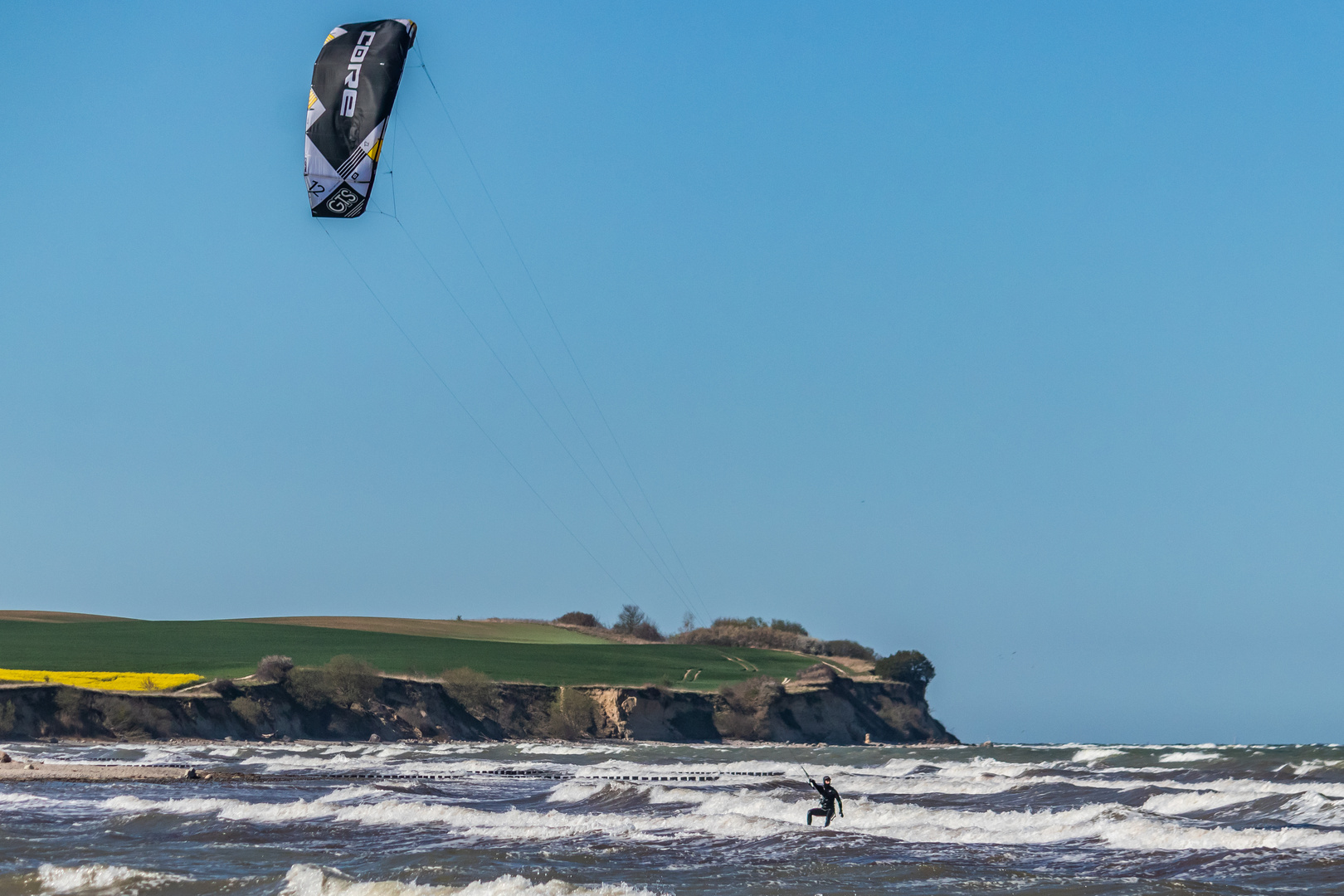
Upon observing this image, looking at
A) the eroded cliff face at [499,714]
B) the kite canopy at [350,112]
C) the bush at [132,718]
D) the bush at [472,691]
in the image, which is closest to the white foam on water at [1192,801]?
the kite canopy at [350,112]

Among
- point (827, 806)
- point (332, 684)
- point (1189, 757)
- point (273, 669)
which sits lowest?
point (827, 806)

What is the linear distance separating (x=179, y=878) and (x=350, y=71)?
1423cm

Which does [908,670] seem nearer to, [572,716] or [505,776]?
[572,716]

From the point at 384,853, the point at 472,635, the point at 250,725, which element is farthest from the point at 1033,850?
the point at 472,635

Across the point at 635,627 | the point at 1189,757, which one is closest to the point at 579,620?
the point at 635,627

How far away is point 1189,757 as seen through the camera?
50625 millimetres

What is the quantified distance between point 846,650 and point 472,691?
168ft

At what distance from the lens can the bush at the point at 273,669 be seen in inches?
2608

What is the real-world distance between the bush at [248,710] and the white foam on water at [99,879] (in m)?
45.9

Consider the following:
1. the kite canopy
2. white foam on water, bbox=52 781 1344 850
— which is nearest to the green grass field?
white foam on water, bbox=52 781 1344 850

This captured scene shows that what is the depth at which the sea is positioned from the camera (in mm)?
17203

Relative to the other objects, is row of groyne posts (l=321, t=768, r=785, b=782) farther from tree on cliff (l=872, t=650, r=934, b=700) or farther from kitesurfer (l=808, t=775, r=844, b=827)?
tree on cliff (l=872, t=650, r=934, b=700)

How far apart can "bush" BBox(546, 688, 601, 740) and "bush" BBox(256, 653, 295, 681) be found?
49.1 feet

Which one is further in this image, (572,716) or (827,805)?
(572,716)
